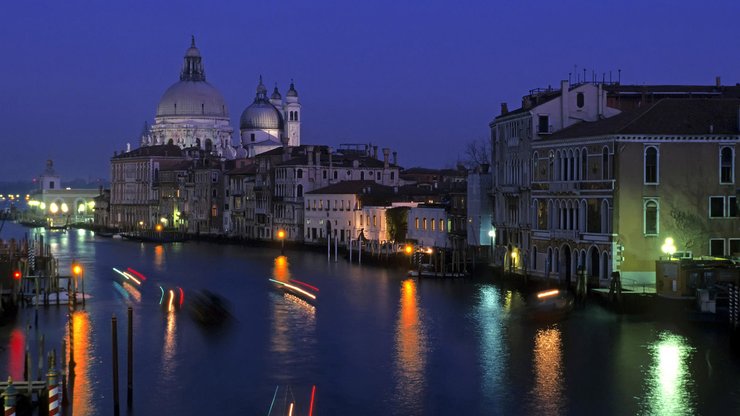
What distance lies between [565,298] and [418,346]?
15.2ft

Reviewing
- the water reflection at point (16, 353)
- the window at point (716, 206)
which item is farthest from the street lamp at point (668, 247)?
the water reflection at point (16, 353)

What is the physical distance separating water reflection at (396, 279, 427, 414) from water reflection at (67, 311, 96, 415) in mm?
4346

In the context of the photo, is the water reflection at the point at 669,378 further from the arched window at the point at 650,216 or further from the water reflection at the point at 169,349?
the water reflection at the point at 169,349

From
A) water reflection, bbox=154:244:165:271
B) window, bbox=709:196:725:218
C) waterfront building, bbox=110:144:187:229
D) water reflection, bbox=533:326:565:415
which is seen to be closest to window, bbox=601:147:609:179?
window, bbox=709:196:725:218

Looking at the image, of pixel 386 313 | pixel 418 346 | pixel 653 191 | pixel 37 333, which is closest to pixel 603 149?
pixel 653 191

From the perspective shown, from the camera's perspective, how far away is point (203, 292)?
29.1 meters

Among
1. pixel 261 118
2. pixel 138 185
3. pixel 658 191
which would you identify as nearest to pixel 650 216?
pixel 658 191

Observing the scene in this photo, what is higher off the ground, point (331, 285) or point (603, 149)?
point (603, 149)

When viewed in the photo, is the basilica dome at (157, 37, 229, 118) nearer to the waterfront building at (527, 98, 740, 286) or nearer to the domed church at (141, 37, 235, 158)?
the domed church at (141, 37, 235, 158)

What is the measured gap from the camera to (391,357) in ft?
68.0

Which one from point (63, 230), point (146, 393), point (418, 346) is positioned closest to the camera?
point (146, 393)

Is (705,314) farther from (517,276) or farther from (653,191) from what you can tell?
(517,276)

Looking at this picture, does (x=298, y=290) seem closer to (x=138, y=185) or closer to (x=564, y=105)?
(x=564, y=105)

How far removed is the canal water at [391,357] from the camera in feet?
56.4
